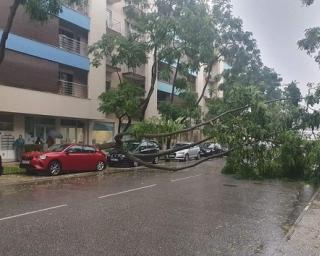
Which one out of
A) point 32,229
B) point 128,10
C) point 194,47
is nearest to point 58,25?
point 128,10

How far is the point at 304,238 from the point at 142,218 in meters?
3.79

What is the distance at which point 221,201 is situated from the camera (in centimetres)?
1409

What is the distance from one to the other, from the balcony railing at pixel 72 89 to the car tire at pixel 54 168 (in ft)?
29.7

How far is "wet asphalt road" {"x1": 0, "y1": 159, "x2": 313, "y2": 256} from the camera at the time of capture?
7699 millimetres

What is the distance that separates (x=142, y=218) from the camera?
34.1ft

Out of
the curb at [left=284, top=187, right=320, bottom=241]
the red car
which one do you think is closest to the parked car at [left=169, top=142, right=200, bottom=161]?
the red car

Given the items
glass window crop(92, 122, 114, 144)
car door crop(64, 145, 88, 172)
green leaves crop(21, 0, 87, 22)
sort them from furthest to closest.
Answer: glass window crop(92, 122, 114, 144)
car door crop(64, 145, 88, 172)
green leaves crop(21, 0, 87, 22)

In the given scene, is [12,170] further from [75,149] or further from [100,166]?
[100,166]

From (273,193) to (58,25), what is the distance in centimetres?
1826

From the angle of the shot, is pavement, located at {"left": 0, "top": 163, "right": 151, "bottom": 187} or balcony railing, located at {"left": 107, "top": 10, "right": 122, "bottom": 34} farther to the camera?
balcony railing, located at {"left": 107, "top": 10, "right": 122, "bottom": 34}

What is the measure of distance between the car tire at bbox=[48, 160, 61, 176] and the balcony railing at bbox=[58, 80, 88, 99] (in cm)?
906

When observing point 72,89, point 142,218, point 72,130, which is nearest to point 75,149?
point 72,89

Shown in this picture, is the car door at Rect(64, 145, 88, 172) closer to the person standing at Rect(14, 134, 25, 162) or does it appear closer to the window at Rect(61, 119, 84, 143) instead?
the person standing at Rect(14, 134, 25, 162)

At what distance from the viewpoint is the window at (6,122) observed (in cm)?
2519
